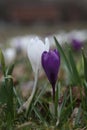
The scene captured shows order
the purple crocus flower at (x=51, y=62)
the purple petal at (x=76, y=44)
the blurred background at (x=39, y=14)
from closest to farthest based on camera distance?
the purple crocus flower at (x=51, y=62) → the purple petal at (x=76, y=44) → the blurred background at (x=39, y=14)

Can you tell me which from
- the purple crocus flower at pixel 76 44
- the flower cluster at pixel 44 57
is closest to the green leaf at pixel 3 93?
the flower cluster at pixel 44 57

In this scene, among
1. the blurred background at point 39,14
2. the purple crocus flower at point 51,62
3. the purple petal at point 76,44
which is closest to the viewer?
the purple crocus flower at point 51,62

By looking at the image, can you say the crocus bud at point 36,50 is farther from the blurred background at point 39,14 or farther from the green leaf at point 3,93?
the blurred background at point 39,14

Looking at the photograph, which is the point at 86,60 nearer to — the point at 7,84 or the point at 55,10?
the point at 7,84

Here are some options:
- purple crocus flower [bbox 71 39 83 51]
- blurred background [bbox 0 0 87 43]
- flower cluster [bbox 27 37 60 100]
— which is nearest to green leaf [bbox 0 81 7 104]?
flower cluster [bbox 27 37 60 100]

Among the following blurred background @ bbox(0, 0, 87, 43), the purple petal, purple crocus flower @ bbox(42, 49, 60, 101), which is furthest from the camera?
blurred background @ bbox(0, 0, 87, 43)

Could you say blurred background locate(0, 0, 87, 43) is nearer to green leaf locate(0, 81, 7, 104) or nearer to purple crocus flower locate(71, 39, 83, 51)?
purple crocus flower locate(71, 39, 83, 51)

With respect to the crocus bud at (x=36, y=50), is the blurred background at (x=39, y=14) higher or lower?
higher

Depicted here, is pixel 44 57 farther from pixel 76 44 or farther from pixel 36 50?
pixel 76 44

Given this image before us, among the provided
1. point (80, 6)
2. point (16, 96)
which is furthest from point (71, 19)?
point (16, 96)

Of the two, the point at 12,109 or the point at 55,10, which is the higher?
the point at 55,10

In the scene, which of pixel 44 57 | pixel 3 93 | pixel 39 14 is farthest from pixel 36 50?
pixel 39 14
